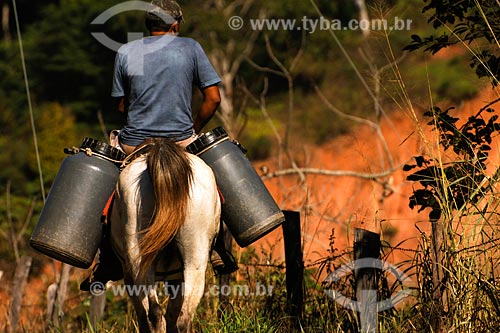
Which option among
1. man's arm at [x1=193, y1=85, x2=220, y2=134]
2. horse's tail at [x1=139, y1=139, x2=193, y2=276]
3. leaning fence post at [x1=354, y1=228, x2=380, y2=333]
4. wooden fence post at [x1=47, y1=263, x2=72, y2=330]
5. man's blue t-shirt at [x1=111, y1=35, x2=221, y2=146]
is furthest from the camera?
wooden fence post at [x1=47, y1=263, x2=72, y2=330]

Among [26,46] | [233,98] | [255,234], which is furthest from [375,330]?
[26,46]

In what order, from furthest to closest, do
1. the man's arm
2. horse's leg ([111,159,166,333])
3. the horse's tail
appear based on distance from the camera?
the man's arm → horse's leg ([111,159,166,333]) → the horse's tail

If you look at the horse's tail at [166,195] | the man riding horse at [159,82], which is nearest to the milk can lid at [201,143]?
the man riding horse at [159,82]

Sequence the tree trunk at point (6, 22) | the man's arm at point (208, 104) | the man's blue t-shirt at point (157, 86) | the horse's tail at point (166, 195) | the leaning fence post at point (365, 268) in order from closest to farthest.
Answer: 1. the horse's tail at point (166, 195)
2. the man's blue t-shirt at point (157, 86)
3. the leaning fence post at point (365, 268)
4. the man's arm at point (208, 104)
5. the tree trunk at point (6, 22)

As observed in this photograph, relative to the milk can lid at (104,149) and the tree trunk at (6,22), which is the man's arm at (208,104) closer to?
the milk can lid at (104,149)

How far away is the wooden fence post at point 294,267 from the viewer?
22.6ft

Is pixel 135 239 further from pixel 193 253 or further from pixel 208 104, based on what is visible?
pixel 208 104

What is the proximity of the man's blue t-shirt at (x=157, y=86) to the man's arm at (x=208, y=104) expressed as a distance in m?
0.20

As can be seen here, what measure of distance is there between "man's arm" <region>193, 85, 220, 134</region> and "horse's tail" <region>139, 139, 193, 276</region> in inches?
39.2

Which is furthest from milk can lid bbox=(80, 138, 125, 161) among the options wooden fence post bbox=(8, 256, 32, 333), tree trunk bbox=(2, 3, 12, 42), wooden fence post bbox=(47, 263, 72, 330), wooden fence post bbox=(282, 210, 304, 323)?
tree trunk bbox=(2, 3, 12, 42)

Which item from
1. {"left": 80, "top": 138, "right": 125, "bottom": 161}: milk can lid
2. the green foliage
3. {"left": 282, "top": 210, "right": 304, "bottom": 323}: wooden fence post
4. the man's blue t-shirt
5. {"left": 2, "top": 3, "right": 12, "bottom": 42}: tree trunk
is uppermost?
{"left": 2, "top": 3, "right": 12, "bottom": 42}: tree trunk

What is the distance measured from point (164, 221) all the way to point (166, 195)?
14 cm

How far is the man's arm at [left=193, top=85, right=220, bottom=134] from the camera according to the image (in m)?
6.14

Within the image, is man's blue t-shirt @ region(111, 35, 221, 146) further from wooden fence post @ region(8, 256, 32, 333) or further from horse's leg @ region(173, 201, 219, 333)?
wooden fence post @ region(8, 256, 32, 333)
